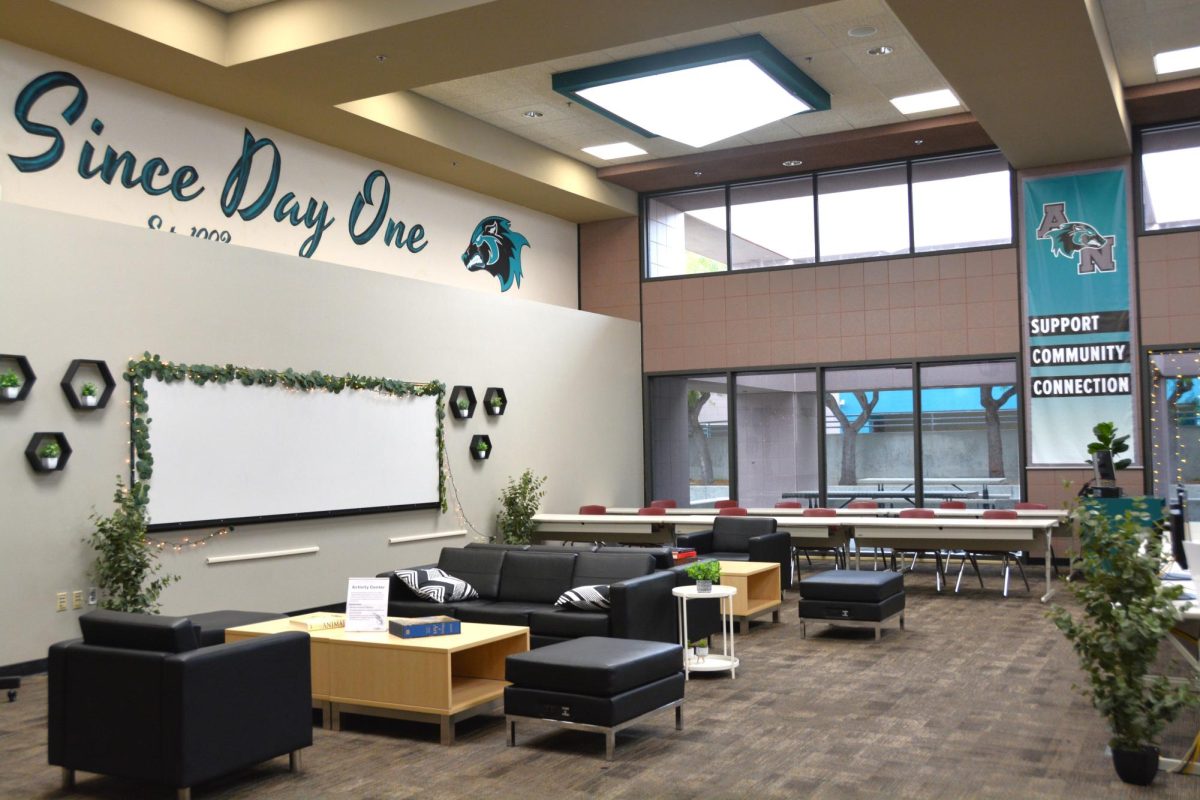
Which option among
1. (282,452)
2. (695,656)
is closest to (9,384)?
(282,452)

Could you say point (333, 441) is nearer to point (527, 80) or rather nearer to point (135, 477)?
point (135, 477)

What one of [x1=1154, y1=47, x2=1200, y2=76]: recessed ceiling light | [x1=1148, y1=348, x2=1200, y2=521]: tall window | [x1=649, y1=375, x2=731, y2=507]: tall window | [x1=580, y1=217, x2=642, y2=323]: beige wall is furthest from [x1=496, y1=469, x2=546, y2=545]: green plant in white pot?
[x1=1154, y1=47, x2=1200, y2=76]: recessed ceiling light

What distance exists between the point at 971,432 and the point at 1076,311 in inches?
74.2

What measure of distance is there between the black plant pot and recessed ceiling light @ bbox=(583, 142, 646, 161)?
9.94 metres

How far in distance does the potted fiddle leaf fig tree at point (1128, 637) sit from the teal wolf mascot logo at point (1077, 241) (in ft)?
28.5

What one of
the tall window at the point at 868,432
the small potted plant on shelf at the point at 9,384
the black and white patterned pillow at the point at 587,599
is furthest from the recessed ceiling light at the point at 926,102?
the small potted plant on shelf at the point at 9,384

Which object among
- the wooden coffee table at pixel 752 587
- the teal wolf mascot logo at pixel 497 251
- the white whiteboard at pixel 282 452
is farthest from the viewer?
the teal wolf mascot logo at pixel 497 251

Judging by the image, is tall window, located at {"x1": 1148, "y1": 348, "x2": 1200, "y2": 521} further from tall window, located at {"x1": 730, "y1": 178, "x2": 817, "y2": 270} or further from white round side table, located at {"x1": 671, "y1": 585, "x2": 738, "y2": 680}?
white round side table, located at {"x1": 671, "y1": 585, "x2": 738, "y2": 680}

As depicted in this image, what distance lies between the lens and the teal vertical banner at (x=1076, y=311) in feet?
41.9

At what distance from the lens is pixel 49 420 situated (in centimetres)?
802

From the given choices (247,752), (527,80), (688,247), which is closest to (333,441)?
(527,80)

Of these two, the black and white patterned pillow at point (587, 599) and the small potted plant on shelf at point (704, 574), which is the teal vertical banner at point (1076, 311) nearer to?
the small potted plant on shelf at point (704, 574)

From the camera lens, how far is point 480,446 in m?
12.4

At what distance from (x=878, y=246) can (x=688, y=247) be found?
8.67 ft
